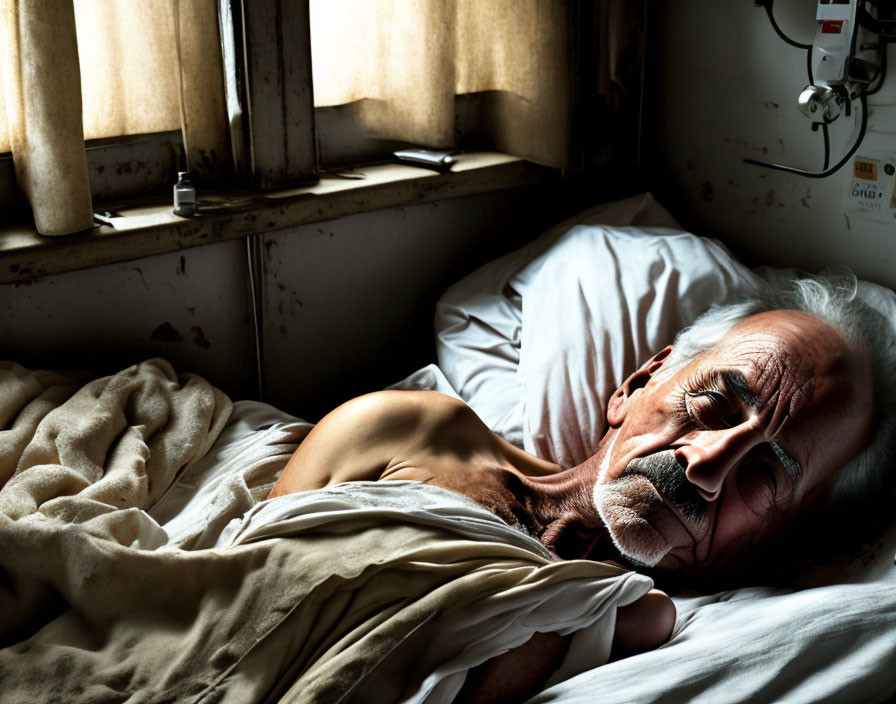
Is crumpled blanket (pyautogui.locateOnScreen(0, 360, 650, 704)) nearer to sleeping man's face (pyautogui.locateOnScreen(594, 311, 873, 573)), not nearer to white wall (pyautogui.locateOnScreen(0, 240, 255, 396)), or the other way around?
sleeping man's face (pyautogui.locateOnScreen(594, 311, 873, 573))

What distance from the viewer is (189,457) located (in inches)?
64.0

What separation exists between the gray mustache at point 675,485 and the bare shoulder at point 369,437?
0.37m

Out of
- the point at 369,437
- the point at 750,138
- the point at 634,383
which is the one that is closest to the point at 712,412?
the point at 634,383

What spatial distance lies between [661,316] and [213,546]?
3.13 feet

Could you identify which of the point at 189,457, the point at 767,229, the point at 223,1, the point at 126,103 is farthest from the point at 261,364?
the point at 767,229

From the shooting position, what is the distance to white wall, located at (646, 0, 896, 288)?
1.97 m

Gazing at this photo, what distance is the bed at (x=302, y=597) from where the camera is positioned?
1101 millimetres

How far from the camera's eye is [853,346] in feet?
4.98

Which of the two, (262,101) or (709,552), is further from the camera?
(262,101)

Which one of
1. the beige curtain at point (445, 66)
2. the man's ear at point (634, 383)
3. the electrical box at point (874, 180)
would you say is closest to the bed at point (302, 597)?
the man's ear at point (634, 383)

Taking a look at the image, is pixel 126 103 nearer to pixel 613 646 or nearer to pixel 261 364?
pixel 261 364

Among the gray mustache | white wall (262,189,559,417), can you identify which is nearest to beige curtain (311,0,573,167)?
white wall (262,189,559,417)

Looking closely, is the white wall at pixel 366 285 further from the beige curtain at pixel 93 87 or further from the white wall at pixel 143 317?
the beige curtain at pixel 93 87

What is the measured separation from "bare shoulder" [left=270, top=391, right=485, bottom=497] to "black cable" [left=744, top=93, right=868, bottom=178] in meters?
0.99
